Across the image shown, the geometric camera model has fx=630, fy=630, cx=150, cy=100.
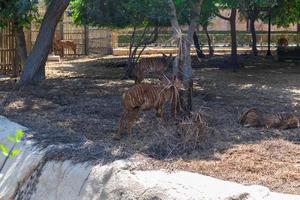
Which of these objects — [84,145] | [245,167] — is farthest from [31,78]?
[245,167]

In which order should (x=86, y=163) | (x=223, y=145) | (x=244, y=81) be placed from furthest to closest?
1. (x=244, y=81)
2. (x=223, y=145)
3. (x=86, y=163)

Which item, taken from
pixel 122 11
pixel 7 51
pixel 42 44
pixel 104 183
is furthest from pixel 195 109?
pixel 7 51

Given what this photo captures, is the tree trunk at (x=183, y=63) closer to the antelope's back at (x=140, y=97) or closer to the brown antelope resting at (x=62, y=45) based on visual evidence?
the antelope's back at (x=140, y=97)

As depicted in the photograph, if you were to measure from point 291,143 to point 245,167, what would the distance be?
132 cm

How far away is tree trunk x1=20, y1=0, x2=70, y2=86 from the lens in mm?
11820

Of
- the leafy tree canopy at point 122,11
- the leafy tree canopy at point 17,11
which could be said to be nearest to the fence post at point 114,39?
the leafy tree canopy at point 122,11

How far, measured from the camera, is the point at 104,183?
5.41 meters

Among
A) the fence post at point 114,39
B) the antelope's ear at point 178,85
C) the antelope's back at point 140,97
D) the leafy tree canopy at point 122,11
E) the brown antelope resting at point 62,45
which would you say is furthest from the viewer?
the fence post at point 114,39

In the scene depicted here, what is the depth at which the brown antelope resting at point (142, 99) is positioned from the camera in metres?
7.09

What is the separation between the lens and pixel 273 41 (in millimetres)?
31375

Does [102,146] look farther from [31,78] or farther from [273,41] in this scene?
[273,41]

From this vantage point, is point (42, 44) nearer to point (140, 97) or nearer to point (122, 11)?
point (122, 11)

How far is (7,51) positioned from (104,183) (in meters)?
11.1

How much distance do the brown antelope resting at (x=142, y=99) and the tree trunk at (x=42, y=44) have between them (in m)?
5.05
